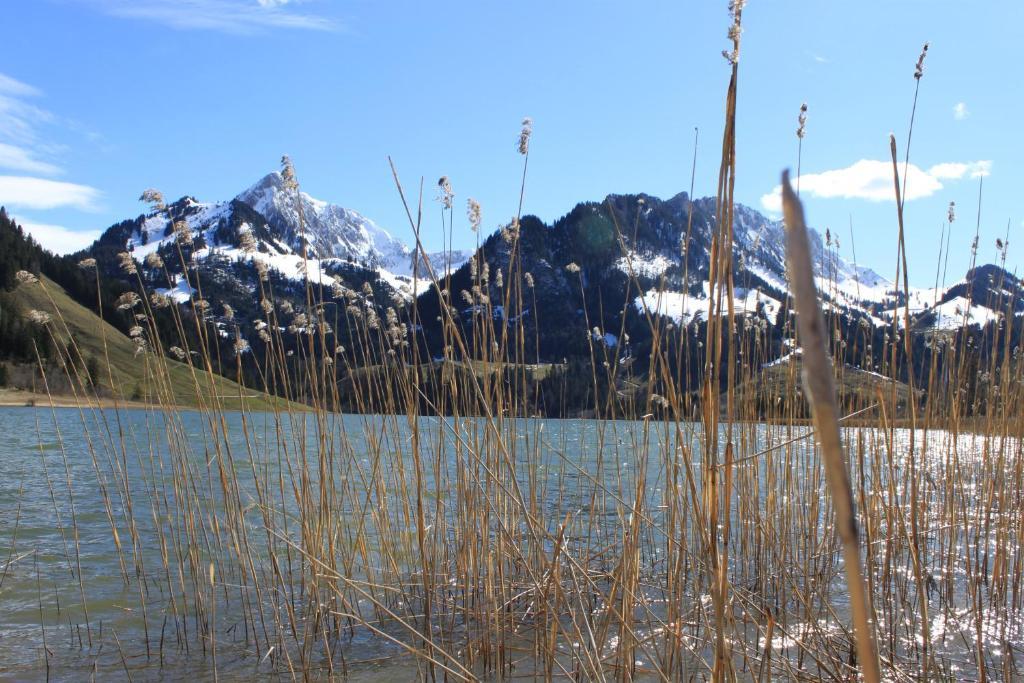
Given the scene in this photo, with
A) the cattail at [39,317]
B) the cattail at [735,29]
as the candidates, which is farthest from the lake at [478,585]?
the cattail at [735,29]

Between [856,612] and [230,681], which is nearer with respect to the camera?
[856,612]

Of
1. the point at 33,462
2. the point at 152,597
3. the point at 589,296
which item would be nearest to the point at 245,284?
the point at 589,296

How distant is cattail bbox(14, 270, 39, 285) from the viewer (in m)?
3.51

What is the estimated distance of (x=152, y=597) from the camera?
561cm

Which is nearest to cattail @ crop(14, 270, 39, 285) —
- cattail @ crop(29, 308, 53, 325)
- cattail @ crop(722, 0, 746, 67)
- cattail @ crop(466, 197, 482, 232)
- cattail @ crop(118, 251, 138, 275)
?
cattail @ crop(29, 308, 53, 325)

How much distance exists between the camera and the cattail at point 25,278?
351cm

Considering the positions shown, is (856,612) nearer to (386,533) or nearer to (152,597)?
(386,533)

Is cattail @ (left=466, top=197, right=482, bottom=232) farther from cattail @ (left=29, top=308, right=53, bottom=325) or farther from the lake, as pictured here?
cattail @ (left=29, top=308, right=53, bottom=325)

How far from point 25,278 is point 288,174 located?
1.52 m

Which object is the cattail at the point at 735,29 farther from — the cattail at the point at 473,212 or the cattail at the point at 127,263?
the cattail at the point at 127,263

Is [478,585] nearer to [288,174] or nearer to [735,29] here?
[288,174]

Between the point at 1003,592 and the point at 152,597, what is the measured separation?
6.10m

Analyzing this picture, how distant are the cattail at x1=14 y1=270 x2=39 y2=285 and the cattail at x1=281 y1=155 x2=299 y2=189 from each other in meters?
1.37

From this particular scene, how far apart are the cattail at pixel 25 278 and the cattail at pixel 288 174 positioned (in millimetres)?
1369
